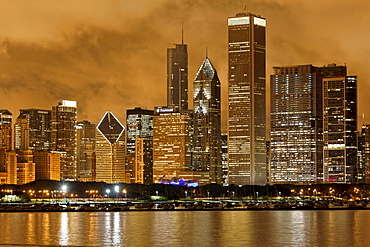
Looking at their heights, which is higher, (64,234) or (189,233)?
(64,234)

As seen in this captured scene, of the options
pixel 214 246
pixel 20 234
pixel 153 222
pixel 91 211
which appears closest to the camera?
pixel 214 246

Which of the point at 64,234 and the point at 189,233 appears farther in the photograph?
the point at 189,233

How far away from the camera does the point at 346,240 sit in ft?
327

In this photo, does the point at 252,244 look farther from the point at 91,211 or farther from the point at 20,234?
the point at 91,211

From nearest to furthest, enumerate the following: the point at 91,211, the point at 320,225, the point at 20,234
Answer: the point at 20,234 → the point at 320,225 → the point at 91,211

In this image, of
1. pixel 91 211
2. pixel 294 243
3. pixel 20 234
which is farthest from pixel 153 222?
pixel 91 211

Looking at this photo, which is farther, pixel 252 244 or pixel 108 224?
pixel 108 224

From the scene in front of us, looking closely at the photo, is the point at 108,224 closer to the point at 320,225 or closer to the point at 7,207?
the point at 320,225

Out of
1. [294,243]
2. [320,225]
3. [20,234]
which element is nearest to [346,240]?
[294,243]

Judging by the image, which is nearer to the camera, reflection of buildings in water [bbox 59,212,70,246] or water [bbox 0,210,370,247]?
reflection of buildings in water [bbox 59,212,70,246]

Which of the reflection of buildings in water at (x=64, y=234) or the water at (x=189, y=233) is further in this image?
the water at (x=189, y=233)

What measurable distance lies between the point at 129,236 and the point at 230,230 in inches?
676

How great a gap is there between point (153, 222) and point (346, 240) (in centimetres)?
4605

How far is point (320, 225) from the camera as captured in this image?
5000 inches
